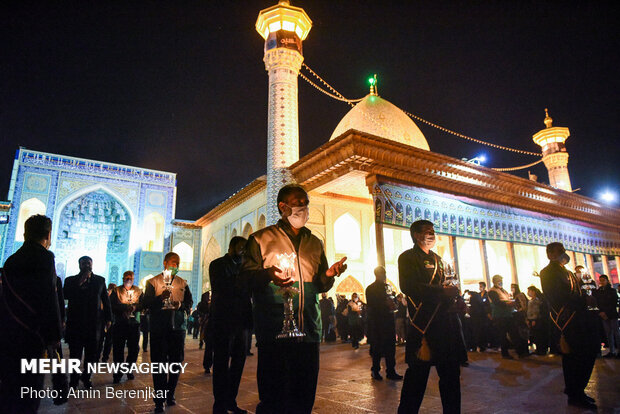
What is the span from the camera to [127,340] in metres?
4.95

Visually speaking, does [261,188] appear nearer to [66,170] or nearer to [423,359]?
[66,170]

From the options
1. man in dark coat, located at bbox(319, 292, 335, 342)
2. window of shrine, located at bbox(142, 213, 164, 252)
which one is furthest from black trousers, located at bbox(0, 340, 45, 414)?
window of shrine, located at bbox(142, 213, 164, 252)

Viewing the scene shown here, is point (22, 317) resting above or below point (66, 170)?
below

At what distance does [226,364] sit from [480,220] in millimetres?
10742

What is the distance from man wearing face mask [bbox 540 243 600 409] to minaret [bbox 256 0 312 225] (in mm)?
8618

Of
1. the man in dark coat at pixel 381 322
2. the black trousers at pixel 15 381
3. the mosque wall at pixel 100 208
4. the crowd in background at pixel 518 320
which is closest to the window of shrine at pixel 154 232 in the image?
the mosque wall at pixel 100 208

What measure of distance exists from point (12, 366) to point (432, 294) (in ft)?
7.83

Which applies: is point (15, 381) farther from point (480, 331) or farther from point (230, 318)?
point (480, 331)

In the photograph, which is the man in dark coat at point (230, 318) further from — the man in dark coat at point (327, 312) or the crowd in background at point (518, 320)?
the man in dark coat at point (327, 312)

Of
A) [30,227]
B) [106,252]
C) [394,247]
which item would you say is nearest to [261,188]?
[394,247]

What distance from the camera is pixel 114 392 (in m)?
4.12

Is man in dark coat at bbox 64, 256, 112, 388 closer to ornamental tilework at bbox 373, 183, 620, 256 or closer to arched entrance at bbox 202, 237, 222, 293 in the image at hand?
ornamental tilework at bbox 373, 183, 620, 256

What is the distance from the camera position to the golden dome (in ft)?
47.2

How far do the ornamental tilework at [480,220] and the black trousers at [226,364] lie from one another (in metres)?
6.47
